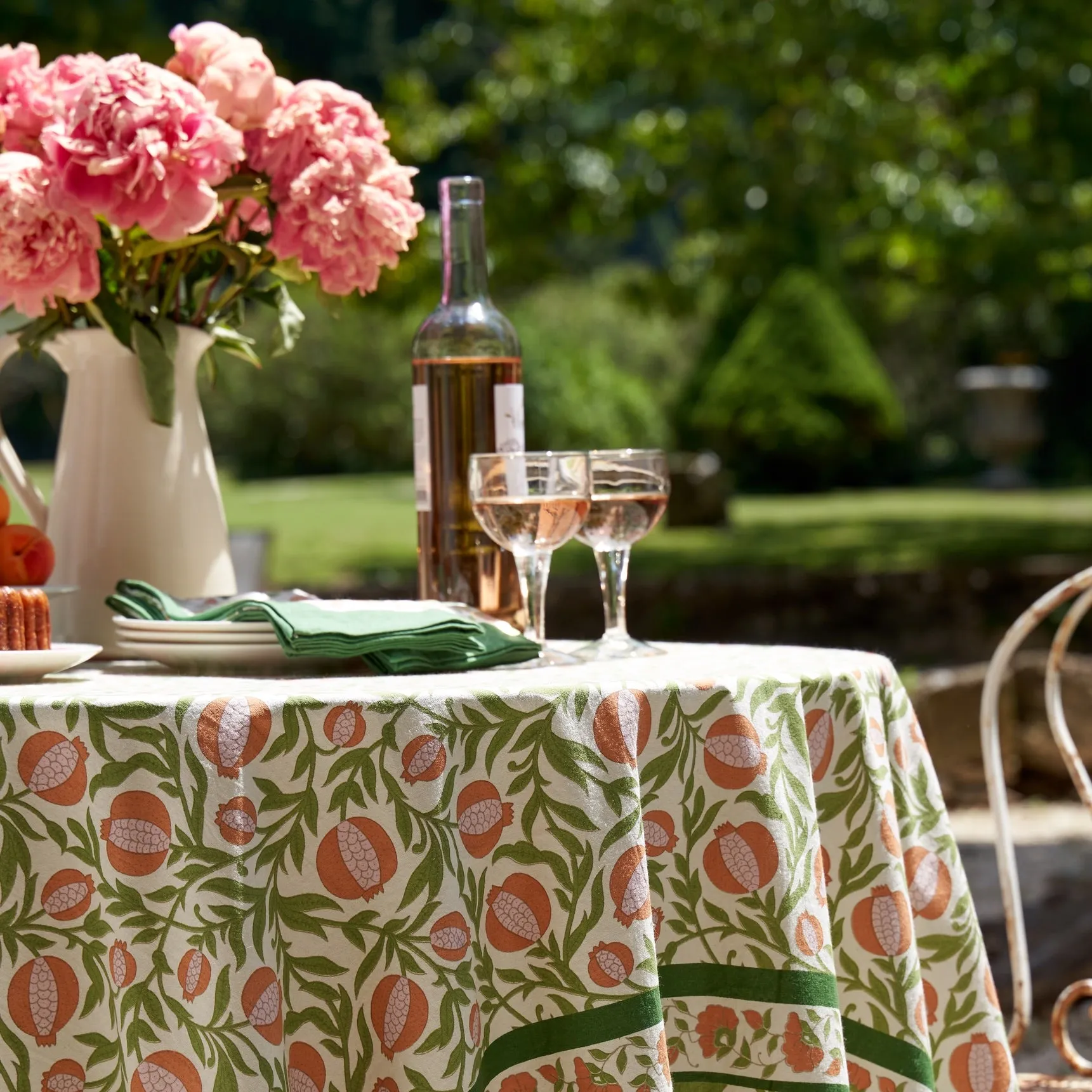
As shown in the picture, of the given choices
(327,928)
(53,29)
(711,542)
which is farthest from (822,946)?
(711,542)

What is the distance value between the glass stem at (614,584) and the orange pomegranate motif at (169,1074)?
647 millimetres

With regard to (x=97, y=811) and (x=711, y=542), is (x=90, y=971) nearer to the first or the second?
(x=97, y=811)

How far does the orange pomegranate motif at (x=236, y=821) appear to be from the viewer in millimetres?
1327

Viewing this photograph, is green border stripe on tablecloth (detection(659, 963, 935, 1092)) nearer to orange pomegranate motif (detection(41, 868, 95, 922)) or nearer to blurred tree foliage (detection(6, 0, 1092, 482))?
orange pomegranate motif (detection(41, 868, 95, 922))

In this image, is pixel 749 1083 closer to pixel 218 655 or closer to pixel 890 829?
pixel 890 829

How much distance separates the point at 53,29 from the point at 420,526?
7584mm

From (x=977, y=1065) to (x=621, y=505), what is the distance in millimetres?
664

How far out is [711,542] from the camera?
12266mm

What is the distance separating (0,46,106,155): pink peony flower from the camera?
1.83 meters

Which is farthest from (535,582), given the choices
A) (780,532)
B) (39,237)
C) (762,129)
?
(780,532)

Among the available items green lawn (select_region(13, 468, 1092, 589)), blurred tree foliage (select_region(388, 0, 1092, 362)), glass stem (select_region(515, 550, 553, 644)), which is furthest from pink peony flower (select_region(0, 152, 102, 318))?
green lawn (select_region(13, 468, 1092, 589))

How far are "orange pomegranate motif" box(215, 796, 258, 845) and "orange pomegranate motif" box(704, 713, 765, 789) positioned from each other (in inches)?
15.7

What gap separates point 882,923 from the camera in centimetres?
157

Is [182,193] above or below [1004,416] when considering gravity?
above
